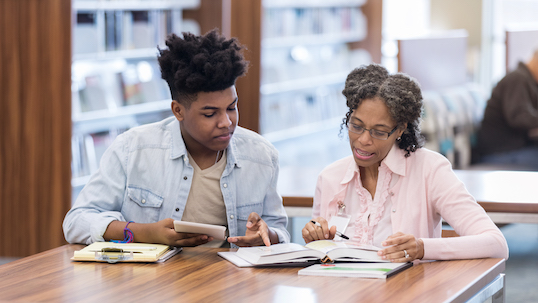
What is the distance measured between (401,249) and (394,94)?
1.68 feet

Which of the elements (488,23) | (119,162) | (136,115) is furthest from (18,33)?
(488,23)

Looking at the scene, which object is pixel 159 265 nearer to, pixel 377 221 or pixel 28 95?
pixel 377 221

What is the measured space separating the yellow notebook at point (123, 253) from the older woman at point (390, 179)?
0.47 meters

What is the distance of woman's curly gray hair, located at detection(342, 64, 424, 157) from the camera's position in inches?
75.9

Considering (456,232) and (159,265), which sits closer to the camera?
(159,265)

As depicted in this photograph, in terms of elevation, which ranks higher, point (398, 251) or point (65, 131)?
point (65, 131)

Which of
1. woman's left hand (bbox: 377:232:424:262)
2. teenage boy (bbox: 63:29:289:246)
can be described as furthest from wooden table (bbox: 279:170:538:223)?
woman's left hand (bbox: 377:232:424:262)

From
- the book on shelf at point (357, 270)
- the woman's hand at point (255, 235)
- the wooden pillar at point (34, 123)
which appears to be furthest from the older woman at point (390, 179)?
the wooden pillar at point (34, 123)

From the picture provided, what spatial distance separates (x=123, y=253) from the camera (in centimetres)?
172

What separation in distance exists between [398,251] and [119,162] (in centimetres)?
97

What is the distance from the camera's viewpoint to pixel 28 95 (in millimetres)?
3482

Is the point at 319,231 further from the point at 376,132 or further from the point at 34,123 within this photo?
the point at 34,123

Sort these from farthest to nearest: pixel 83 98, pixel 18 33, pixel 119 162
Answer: pixel 83 98
pixel 18 33
pixel 119 162

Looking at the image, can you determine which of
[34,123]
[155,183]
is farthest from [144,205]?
[34,123]
